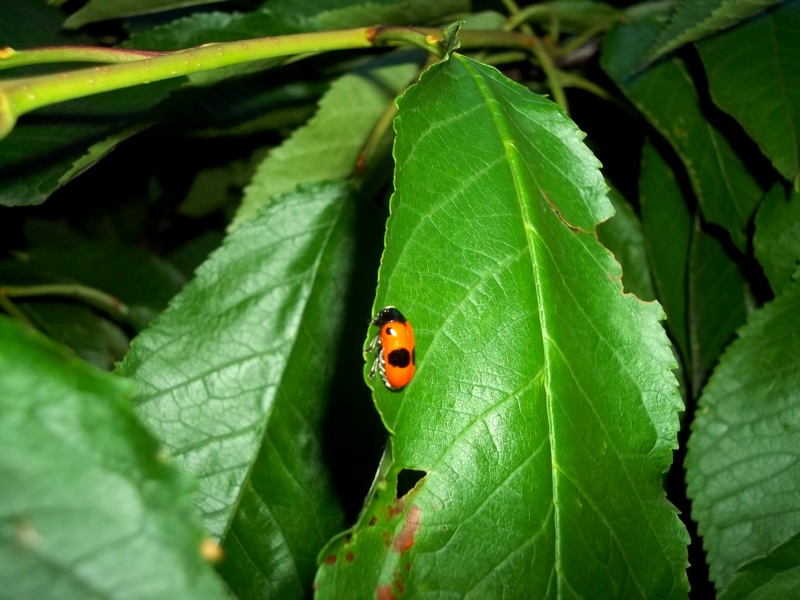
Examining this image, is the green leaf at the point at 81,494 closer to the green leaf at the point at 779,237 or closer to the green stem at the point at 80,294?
the green leaf at the point at 779,237

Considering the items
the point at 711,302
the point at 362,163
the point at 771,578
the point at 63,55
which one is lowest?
the point at 771,578

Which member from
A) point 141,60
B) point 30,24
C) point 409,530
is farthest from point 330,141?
point 409,530

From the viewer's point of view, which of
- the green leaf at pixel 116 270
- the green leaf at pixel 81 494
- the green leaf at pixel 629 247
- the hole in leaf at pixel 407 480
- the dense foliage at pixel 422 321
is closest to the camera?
the green leaf at pixel 81 494

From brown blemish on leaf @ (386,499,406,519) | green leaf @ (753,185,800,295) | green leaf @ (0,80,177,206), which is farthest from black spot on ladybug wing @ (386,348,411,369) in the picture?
green leaf @ (753,185,800,295)

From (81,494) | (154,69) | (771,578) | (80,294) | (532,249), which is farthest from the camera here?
(80,294)

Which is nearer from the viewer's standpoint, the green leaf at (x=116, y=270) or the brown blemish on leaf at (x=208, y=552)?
the brown blemish on leaf at (x=208, y=552)

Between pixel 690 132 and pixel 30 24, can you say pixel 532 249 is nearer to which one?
pixel 690 132

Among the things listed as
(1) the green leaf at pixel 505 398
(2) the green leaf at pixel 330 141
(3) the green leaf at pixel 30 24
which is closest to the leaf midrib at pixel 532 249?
(1) the green leaf at pixel 505 398
